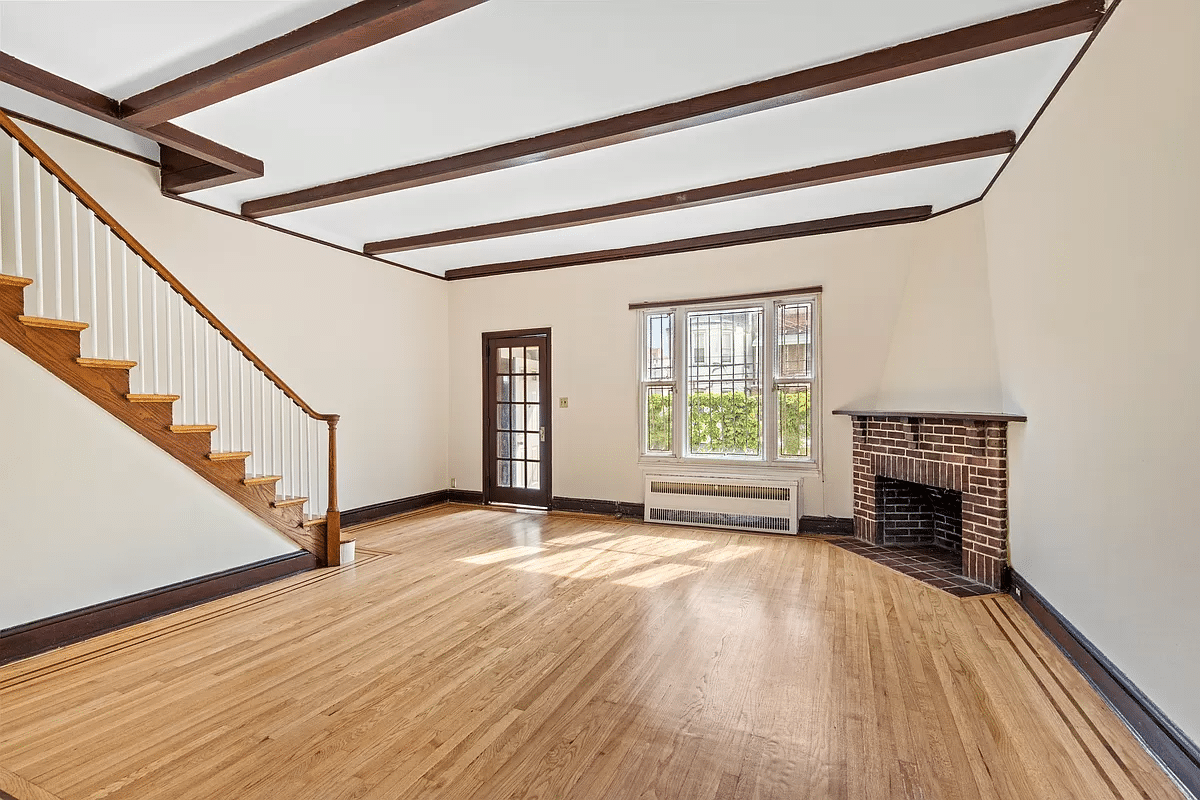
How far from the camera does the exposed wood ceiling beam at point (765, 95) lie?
2.56m

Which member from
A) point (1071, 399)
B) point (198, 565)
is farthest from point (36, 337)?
point (1071, 399)

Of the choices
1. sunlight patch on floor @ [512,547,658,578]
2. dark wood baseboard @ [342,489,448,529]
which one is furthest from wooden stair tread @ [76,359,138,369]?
dark wood baseboard @ [342,489,448,529]

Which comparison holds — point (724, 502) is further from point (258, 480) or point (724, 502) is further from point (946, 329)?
point (258, 480)

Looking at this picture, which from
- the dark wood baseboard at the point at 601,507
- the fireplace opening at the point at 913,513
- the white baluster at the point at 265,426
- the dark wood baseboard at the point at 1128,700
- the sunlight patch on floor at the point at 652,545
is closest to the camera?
the dark wood baseboard at the point at 1128,700

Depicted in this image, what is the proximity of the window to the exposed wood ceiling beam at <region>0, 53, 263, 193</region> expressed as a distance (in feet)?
12.9

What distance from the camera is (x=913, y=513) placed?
544 centimetres

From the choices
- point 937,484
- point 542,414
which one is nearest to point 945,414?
point 937,484

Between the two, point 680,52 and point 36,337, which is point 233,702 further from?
point 680,52

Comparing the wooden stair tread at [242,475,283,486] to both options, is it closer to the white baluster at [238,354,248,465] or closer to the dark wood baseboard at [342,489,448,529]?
the white baluster at [238,354,248,465]

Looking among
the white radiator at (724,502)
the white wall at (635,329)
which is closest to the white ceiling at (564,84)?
the white wall at (635,329)

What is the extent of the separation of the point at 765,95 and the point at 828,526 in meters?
4.06

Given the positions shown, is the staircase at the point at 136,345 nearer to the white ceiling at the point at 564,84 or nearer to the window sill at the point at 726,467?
the white ceiling at the point at 564,84

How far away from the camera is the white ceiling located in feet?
8.51

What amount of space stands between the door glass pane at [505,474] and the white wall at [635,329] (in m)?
0.28
